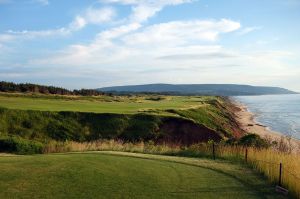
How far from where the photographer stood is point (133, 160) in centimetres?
1492

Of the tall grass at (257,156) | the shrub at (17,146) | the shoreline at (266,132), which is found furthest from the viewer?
the shoreline at (266,132)

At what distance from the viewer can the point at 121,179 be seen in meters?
11.8

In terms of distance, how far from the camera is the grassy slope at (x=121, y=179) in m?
10.5

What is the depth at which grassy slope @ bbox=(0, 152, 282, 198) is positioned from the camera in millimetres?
10484

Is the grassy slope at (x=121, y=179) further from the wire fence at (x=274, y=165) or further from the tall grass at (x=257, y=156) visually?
the tall grass at (x=257, y=156)

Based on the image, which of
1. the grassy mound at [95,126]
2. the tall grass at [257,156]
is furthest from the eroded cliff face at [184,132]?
the tall grass at [257,156]

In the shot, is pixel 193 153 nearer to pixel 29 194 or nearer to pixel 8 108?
pixel 29 194

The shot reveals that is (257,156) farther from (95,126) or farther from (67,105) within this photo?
(67,105)

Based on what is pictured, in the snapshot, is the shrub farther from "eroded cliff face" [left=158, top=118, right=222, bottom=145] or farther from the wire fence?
"eroded cliff face" [left=158, top=118, right=222, bottom=145]

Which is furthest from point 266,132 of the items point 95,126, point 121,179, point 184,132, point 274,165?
point 121,179

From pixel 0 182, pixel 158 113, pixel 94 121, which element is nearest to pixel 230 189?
pixel 0 182

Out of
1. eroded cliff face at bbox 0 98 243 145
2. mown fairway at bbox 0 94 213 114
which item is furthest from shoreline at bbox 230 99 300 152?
mown fairway at bbox 0 94 213 114

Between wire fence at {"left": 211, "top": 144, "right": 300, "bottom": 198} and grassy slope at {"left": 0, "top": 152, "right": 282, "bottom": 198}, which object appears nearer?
grassy slope at {"left": 0, "top": 152, "right": 282, "bottom": 198}

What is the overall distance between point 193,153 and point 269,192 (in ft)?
24.6
